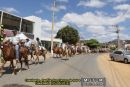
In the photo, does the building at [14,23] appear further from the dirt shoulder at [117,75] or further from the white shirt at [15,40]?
the white shirt at [15,40]

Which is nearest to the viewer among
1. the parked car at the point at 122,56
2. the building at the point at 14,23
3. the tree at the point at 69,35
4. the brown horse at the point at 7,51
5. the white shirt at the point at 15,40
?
the brown horse at the point at 7,51

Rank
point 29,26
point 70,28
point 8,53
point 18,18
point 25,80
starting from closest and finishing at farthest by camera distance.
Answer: point 25,80
point 8,53
point 18,18
point 29,26
point 70,28

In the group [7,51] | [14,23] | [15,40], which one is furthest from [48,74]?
[14,23]

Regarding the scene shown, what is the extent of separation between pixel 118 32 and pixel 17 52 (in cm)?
8202

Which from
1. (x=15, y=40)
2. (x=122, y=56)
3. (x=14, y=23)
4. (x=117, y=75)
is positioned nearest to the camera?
(x=15, y=40)

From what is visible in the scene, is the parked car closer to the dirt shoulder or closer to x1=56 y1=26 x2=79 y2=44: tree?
the dirt shoulder

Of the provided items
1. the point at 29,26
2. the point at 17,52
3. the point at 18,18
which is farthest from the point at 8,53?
the point at 29,26

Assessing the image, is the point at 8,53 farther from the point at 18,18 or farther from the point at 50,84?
the point at 18,18

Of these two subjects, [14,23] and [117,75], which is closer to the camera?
[117,75]

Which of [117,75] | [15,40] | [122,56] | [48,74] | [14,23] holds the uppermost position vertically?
[14,23]

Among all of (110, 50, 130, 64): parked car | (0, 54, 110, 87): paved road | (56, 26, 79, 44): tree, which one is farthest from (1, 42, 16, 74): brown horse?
(56, 26, 79, 44): tree

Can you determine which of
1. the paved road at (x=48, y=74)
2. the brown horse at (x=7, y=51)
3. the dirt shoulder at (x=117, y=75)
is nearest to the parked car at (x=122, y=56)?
the dirt shoulder at (x=117, y=75)

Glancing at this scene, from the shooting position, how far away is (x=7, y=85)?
551 inches

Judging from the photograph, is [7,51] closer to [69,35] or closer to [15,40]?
[15,40]
